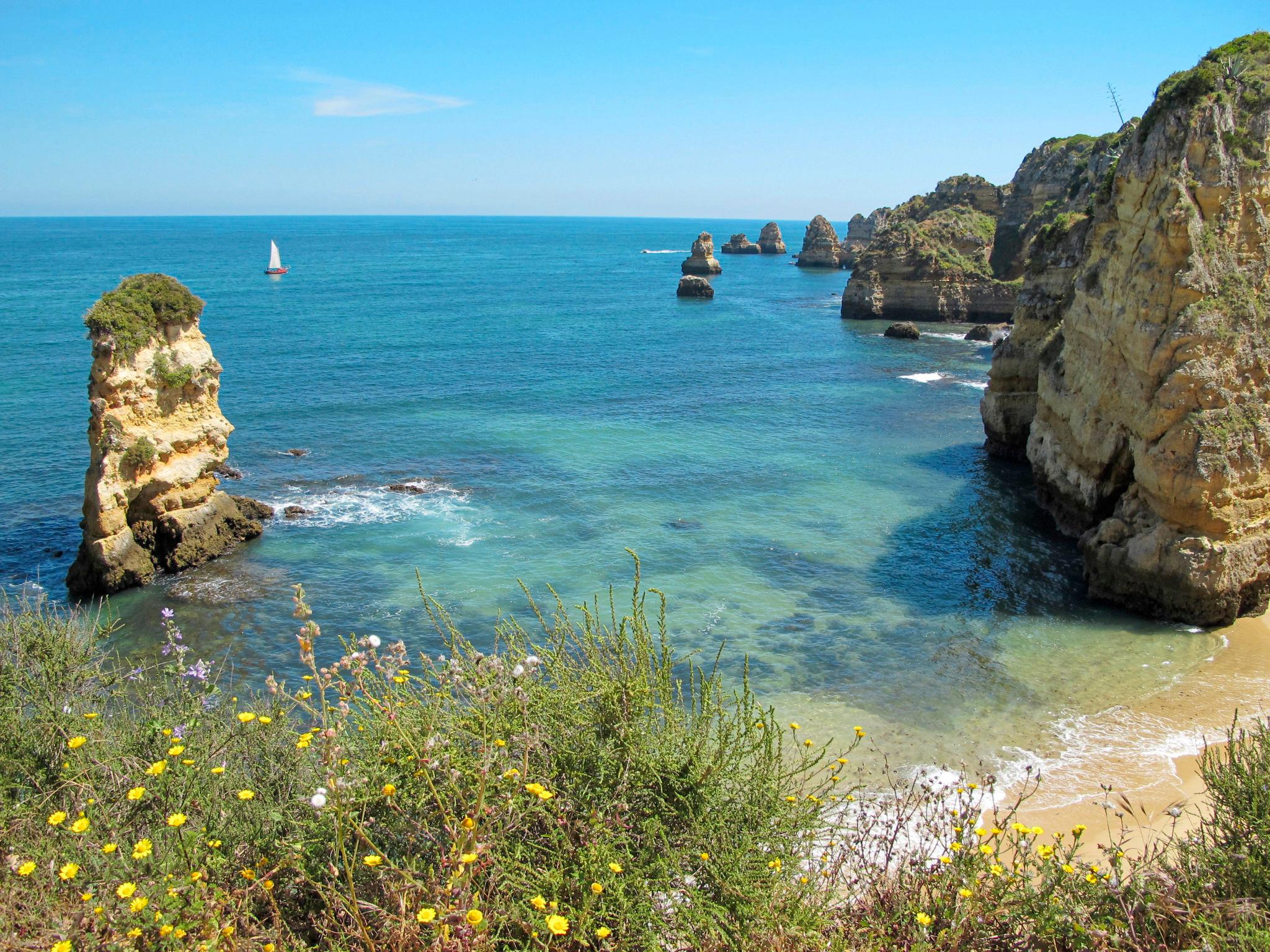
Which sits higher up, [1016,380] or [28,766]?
[1016,380]

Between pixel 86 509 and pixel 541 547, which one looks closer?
pixel 86 509

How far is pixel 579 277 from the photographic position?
11925cm

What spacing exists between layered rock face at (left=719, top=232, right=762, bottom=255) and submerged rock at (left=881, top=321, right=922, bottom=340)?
100 metres

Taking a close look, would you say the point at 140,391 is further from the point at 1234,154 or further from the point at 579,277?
the point at 579,277

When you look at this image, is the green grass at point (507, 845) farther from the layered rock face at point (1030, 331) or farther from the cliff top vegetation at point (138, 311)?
the layered rock face at point (1030, 331)

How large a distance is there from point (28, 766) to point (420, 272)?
121 m

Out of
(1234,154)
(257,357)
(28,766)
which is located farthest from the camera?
(257,357)

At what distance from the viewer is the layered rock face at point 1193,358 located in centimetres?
1964

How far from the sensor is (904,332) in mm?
63500

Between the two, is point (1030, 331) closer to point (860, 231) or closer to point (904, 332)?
point (904, 332)

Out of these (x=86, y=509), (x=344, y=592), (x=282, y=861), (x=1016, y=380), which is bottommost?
(x=344, y=592)

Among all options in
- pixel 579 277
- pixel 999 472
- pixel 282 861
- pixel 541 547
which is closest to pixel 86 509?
pixel 541 547

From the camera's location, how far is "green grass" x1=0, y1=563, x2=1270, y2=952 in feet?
19.0

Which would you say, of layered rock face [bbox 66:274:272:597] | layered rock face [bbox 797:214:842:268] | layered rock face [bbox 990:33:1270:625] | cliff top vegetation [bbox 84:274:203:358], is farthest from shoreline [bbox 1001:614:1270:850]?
layered rock face [bbox 797:214:842:268]
